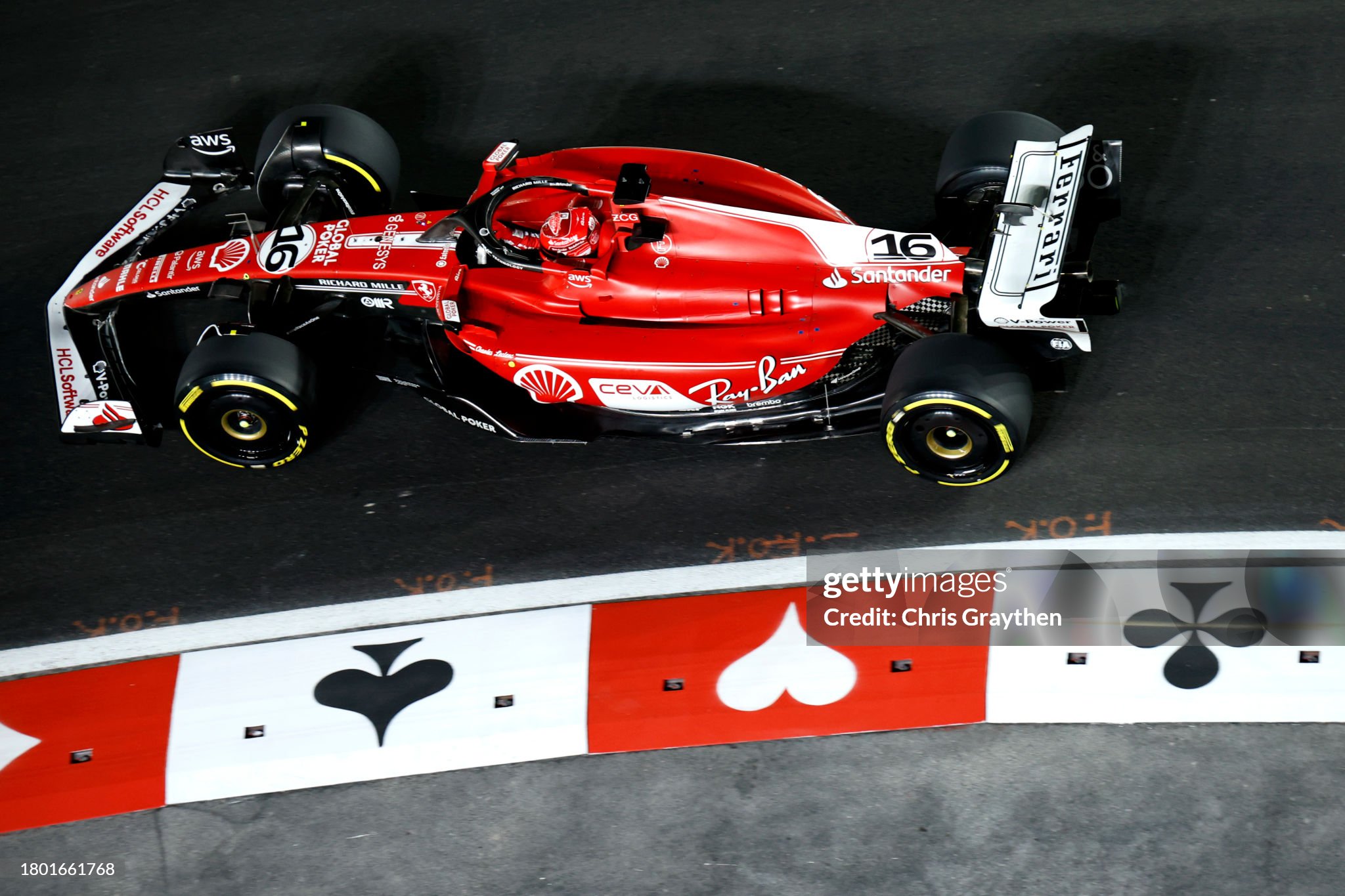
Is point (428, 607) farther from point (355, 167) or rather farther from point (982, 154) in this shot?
point (982, 154)

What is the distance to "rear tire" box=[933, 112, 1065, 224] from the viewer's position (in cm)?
613

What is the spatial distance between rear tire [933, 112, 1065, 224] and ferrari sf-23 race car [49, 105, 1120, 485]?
14 millimetres

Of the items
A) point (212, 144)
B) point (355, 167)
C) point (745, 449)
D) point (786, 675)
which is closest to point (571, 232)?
point (745, 449)

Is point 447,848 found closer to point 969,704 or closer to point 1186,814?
point 969,704

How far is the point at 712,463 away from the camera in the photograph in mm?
6312

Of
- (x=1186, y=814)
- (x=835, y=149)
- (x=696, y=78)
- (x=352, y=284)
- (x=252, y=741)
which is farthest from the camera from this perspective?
(x=696, y=78)

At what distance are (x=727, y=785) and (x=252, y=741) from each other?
217 centimetres

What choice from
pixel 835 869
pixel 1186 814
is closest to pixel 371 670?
pixel 835 869

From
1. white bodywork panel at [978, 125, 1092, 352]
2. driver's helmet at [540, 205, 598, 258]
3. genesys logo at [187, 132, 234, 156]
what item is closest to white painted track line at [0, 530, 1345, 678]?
white bodywork panel at [978, 125, 1092, 352]

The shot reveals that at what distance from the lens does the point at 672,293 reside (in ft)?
19.5

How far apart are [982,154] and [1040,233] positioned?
0.74m

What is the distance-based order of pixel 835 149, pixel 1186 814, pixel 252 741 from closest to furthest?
pixel 1186 814
pixel 252 741
pixel 835 149
